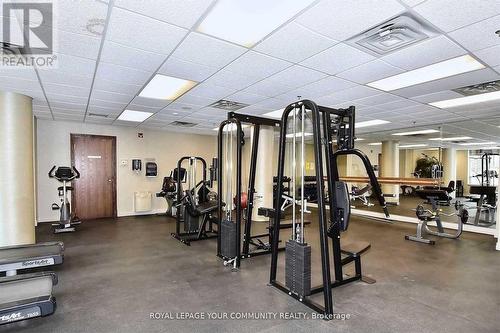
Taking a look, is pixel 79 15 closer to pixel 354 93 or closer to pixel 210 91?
pixel 210 91

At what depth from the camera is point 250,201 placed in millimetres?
4156

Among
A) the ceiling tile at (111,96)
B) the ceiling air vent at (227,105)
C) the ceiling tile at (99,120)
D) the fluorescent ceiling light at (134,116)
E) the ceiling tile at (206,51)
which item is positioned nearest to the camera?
the ceiling tile at (206,51)

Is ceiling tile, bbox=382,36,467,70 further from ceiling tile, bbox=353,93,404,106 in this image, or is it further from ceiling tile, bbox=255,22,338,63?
ceiling tile, bbox=353,93,404,106

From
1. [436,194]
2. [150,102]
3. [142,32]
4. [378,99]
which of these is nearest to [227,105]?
[150,102]

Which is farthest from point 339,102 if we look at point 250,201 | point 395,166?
point 395,166

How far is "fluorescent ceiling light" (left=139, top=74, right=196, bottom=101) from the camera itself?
3.96m

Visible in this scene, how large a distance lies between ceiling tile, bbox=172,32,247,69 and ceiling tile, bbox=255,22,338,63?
12.0 inches

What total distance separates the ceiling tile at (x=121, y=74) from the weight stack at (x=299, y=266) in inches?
113

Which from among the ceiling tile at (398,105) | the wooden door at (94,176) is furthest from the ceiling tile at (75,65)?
the ceiling tile at (398,105)

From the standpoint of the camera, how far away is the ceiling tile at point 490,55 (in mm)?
2824

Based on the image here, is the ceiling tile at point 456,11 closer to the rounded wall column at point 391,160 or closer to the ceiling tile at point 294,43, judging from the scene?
the ceiling tile at point 294,43

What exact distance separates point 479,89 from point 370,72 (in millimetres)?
2086

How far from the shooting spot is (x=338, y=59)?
312 centimetres

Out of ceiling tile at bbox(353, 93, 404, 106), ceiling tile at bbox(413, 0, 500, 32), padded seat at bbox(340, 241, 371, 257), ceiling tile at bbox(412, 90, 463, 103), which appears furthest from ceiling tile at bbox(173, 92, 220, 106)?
ceiling tile at bbox(412, 90, 463, 103)
